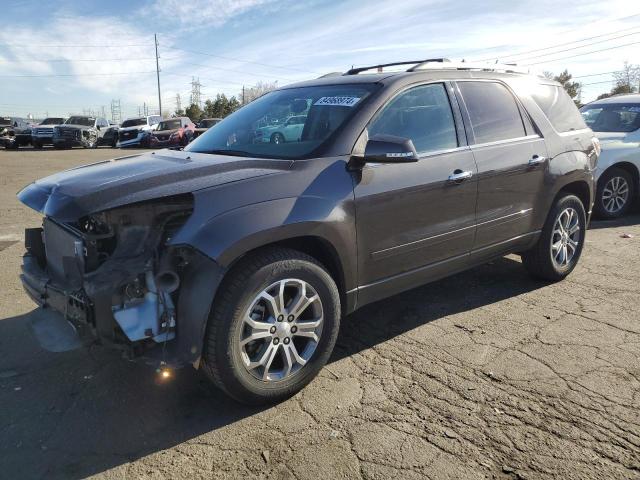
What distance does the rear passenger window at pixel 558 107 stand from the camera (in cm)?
471

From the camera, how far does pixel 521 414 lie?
2.84m

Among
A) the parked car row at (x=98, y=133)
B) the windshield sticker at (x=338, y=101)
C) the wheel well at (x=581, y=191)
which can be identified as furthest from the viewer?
the parked car row at (x=98, y=133)

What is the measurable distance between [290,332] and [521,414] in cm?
134

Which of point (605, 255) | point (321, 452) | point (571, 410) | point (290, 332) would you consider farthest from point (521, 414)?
point (605, 255)

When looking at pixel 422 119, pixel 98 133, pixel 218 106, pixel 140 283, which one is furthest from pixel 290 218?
pixel 218 106

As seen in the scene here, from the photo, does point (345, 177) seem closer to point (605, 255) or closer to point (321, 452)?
point (321, 452)

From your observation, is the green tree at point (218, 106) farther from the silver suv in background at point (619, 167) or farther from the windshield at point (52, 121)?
the silver suv in background at point (619, 167)

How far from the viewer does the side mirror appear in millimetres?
3059

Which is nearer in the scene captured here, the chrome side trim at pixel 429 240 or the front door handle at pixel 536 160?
the chrome side trim at pixel 429 240

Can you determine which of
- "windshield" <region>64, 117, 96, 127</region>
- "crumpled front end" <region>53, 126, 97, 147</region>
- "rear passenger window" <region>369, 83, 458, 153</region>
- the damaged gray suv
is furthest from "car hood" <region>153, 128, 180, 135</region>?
"rear passenger window" <region>369, 83, 458, 153</region>

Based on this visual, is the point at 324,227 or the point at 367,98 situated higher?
the point at 367,98

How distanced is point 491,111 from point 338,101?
55.0 inches

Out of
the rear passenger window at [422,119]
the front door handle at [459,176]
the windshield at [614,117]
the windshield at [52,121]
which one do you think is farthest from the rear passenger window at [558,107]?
the windshield at [52,121]

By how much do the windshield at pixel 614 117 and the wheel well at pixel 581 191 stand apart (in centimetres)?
390
